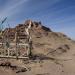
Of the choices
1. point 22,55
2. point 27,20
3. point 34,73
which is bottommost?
point 34,73

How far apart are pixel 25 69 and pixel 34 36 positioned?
93.1ft

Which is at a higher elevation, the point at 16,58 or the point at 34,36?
the point at 34,36

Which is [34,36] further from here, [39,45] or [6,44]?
[6,44]

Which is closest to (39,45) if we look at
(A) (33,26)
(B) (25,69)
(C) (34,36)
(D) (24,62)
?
(C) (34,36)

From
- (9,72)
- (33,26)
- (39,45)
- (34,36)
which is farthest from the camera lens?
(33,26)

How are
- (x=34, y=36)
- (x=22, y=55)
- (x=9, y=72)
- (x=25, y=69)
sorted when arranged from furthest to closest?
(x=34, y=36)
(x=22, y=55)
(x=25, y=69)
(x=9, y=72)

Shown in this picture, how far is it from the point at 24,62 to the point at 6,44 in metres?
4.00

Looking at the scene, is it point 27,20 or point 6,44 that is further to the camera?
point 27,20

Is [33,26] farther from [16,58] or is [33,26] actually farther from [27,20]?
[16,58]

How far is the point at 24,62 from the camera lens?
20625 millimetres

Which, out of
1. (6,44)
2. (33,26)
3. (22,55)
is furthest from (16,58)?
(33,26)

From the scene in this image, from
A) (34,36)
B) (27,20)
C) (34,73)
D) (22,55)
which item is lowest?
(34,73)

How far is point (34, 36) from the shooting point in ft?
150

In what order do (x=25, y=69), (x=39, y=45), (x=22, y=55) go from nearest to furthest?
(x=25, y=69)
(x=22, y=55)
(x=39, y=45)
